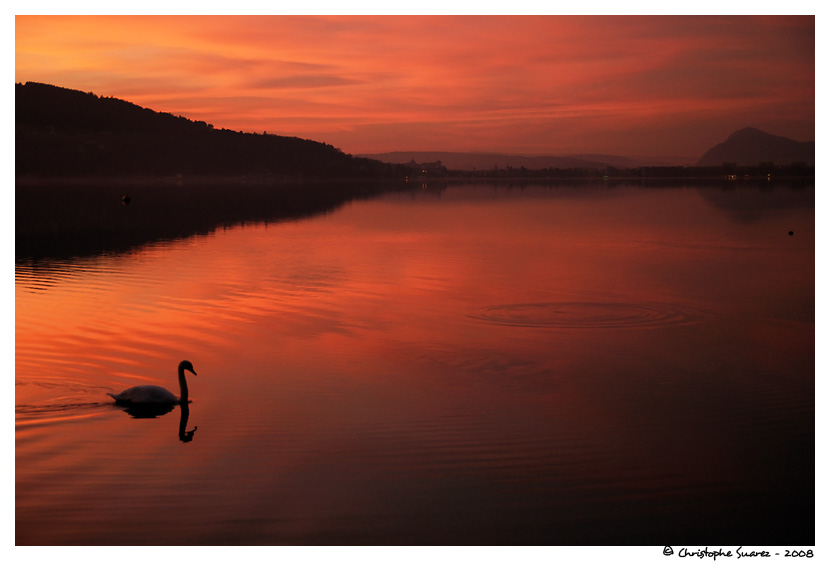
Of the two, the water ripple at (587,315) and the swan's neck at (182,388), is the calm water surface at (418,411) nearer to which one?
the water ripple at (587,315)

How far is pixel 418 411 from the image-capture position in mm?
12367

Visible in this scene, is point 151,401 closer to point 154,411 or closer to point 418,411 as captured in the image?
point 154,411

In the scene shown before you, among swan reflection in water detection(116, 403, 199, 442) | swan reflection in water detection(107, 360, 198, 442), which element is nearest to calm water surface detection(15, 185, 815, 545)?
swan reflection in water detection(116, 403, 199, 442)

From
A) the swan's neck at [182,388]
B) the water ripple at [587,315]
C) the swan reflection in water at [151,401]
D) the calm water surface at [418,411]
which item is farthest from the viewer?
the water ripple at [587,315]

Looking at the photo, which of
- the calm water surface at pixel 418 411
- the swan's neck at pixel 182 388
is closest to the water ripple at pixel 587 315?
the calm water surface at pixel 418 411

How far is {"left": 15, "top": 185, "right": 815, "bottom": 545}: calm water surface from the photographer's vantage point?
29.6 ft

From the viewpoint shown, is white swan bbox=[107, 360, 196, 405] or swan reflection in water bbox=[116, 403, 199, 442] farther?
white swan bbox=[107, 360, 196, 405]

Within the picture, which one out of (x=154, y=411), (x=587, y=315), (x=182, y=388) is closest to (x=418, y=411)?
(x=182, y=388)

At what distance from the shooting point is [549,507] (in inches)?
362

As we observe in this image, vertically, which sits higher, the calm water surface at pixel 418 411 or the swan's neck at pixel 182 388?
the swan's neck at pixel 182 388

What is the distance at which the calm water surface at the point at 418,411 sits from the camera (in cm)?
901

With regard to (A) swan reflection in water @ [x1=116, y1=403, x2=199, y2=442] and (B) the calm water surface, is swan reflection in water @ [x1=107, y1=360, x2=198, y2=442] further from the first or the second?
A: (B) the calm water surface

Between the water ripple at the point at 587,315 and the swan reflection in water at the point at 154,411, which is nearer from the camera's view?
the swan reflection in water at the point at 154,411
